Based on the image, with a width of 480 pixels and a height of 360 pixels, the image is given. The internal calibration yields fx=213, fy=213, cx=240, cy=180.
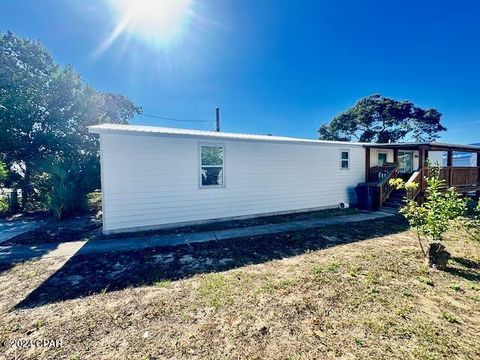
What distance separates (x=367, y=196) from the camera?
930 cm

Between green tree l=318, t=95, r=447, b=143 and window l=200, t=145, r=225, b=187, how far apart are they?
25842mm

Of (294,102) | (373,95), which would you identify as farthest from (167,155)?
(373,95)

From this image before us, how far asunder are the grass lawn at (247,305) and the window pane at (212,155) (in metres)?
3.46

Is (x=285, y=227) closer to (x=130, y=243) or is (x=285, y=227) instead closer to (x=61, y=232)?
(x=130, y=243)

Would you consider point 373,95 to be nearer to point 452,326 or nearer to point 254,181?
point 254,181

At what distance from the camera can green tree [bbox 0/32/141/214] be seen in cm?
928

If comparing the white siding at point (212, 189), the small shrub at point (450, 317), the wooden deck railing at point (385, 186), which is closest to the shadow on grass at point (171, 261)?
the white siding at point (212, 189)

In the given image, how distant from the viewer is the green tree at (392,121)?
25.9m

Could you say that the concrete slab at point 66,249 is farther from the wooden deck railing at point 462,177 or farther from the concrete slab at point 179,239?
the wooden deck railing at point 462,177

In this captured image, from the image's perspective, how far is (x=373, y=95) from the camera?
2744 cm

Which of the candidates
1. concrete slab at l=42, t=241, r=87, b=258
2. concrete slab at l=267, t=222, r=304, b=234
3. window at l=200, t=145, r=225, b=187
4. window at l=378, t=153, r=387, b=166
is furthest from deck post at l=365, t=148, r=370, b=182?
concrete slab at l=42, t=241, r=87, b=258

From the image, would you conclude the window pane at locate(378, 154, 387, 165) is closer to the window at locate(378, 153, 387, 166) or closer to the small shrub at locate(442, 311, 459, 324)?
the window at locate(378, 153, 387, 166)

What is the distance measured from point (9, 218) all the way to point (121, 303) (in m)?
9.14

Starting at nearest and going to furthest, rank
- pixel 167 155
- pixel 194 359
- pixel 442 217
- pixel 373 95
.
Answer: pixel 194 359 < pixel 442 217 < pixel 167 155 < pixel 373 95
